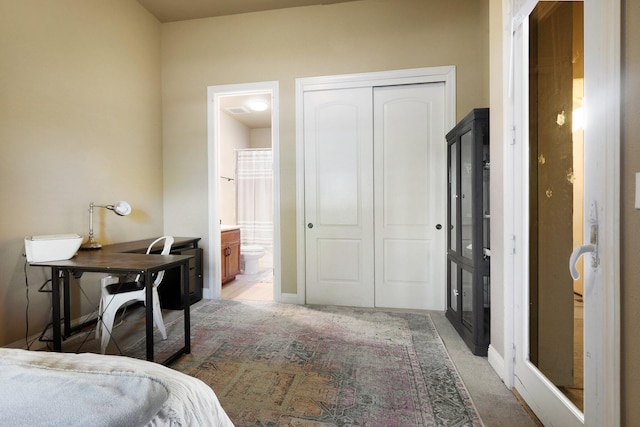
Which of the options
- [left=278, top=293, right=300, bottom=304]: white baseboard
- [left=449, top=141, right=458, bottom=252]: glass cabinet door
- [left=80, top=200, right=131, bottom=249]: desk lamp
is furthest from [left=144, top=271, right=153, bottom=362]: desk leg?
[left=449, top=141, right=458, bottom=252]: glass cabinet door

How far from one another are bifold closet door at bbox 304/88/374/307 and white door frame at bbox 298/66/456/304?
0.06 meters

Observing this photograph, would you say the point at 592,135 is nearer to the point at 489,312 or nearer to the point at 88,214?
the point at 489,312

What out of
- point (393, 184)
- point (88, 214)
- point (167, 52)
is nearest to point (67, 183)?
point (88, 214)

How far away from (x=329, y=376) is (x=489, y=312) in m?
1.26

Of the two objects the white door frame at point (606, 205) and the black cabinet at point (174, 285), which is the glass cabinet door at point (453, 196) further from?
the black cabinet at point (174, 285)

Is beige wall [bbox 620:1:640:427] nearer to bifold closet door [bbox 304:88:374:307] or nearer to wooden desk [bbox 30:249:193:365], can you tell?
wooden desk [bbox 30:249:193:365]

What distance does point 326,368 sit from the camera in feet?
6.59

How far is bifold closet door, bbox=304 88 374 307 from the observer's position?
3266mm

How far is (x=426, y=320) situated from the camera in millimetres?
2879

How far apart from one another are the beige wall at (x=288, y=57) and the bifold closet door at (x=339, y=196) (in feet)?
0.71

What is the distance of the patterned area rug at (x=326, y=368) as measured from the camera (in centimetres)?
157

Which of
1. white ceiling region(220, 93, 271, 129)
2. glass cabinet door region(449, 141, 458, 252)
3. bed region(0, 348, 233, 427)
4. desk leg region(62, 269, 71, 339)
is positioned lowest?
desk leg region(62, 269, 71, 339)

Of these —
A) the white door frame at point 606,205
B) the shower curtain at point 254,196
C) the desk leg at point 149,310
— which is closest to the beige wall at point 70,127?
the desk leg at point 149,310

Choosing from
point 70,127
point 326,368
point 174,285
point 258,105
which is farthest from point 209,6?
point 326,368
